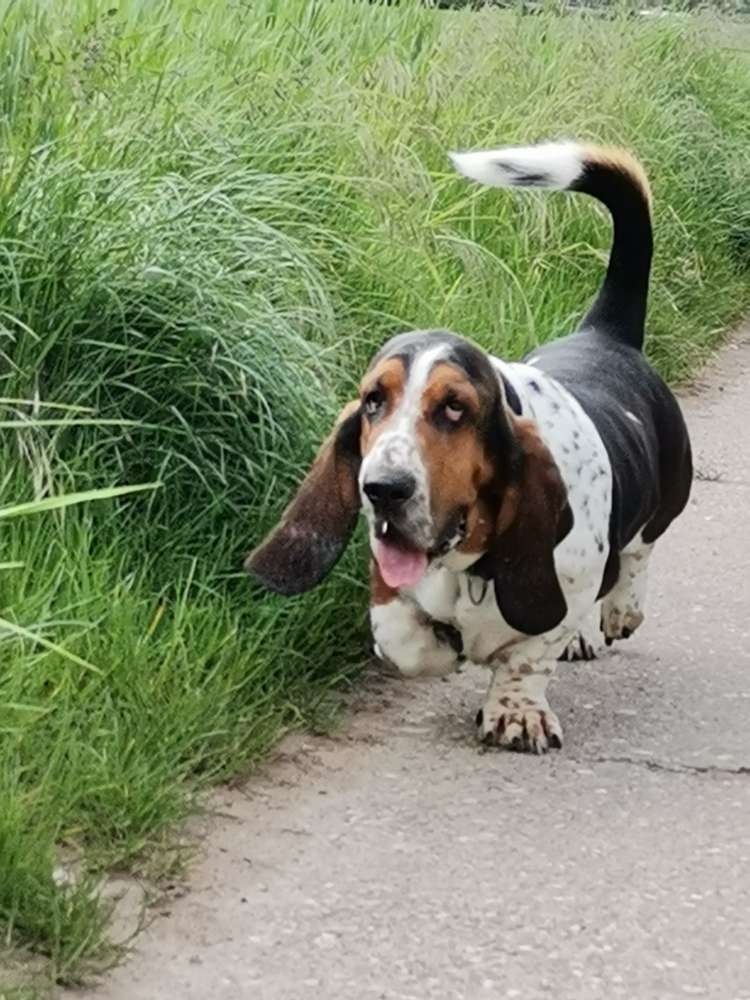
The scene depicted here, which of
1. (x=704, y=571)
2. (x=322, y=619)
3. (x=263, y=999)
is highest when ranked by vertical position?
(x=263, y=999)

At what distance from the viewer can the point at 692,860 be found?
4051mm

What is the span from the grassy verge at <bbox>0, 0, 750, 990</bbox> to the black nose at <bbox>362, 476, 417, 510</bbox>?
47 cm

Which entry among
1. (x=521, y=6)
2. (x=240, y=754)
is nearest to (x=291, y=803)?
(x=240, y=754)

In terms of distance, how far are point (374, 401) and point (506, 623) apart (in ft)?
1.81

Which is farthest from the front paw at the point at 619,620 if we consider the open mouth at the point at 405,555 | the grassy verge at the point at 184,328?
the open mouth at the point at 405,555

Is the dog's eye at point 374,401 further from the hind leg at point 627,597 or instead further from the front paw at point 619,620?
the front paw at point 619,620

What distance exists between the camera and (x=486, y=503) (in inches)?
171

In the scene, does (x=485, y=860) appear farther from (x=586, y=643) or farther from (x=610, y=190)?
(x=610, y=190)

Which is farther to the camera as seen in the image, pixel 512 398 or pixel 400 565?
pixel 512 398

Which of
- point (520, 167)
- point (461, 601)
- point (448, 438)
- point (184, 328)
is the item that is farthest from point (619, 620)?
point (448, 438)

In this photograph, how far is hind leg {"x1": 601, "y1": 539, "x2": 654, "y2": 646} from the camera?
17.3 feet

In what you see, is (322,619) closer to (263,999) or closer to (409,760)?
(409,760)

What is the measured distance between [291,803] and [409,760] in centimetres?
38

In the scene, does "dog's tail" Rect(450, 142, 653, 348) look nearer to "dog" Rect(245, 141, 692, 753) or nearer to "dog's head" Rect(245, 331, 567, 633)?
"dog" Rect(245, 141, 692, 753)
